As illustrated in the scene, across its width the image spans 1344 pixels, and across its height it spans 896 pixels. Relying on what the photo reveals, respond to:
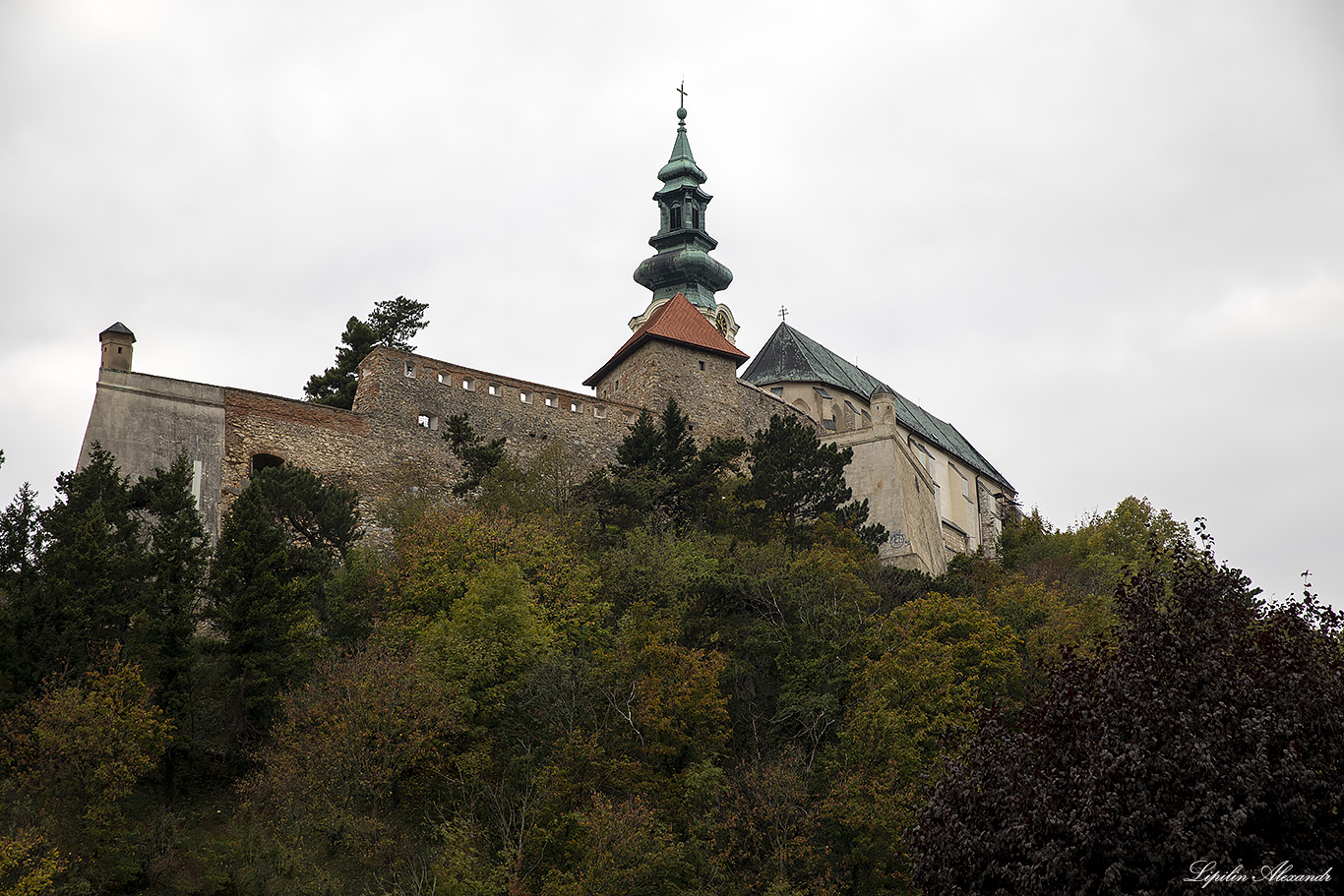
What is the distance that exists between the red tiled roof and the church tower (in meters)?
12.3

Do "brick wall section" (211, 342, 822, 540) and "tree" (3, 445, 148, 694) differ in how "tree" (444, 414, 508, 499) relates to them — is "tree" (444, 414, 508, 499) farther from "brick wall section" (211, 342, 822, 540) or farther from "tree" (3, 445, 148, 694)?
"tree" (3, 445, 148, 694)

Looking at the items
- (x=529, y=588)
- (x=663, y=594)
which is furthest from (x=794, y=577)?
(x=529, y=588)

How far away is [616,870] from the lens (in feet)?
76.4

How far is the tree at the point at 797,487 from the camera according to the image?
1539 inches

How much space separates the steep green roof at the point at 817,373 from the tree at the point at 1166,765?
133ft

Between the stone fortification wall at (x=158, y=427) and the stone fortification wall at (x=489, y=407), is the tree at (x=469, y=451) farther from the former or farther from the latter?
the stone fortification wall at (x=158, y=427)

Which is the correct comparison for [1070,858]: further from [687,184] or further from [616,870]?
[687,184]

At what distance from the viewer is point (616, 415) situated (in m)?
44.7

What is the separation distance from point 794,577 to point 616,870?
11230mm

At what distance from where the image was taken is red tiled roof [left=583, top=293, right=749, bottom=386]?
48500 mm

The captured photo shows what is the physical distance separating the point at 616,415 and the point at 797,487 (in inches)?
305

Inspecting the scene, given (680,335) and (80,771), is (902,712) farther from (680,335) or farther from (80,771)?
(680,335)

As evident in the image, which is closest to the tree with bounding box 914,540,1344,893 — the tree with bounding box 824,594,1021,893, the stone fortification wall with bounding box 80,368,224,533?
the tree with bounding box 824,594,1021,893

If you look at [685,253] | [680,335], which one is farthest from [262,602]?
[685,253]
